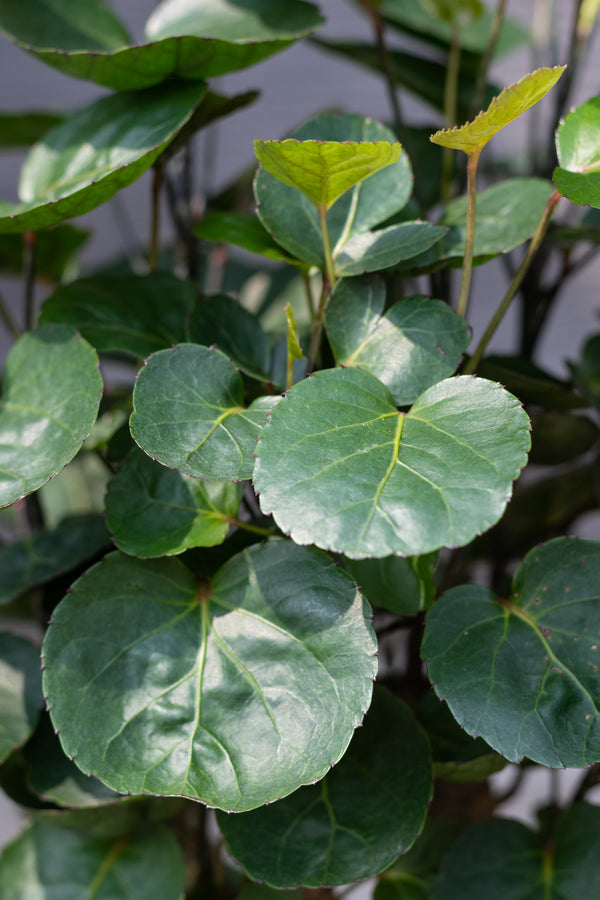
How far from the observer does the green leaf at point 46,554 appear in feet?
1.48

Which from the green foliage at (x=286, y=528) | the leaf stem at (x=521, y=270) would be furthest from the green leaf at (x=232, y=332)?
the leaf stem at (x=521, y=270)

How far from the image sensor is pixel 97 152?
46cm

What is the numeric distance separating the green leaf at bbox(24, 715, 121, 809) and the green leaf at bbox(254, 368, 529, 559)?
0.74 feet

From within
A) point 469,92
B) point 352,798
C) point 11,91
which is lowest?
point 352,798

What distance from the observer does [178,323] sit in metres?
0.48

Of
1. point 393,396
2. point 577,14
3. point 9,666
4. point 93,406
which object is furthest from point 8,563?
point 577,14

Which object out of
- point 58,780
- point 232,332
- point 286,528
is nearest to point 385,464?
point 286,528

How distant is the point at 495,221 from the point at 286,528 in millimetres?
256

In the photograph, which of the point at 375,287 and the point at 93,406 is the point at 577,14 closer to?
the point at 375,287

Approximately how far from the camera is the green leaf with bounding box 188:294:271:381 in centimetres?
42

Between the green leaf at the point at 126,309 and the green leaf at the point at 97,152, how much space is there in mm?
52

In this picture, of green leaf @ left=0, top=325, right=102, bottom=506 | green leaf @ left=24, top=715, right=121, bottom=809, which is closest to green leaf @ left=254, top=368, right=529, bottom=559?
green leaf @ left=0, top=325, right=102, bottom=506

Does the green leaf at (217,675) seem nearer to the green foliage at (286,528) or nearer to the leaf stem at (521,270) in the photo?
the green foliage at (286,528)

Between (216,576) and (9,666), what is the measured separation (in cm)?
17
